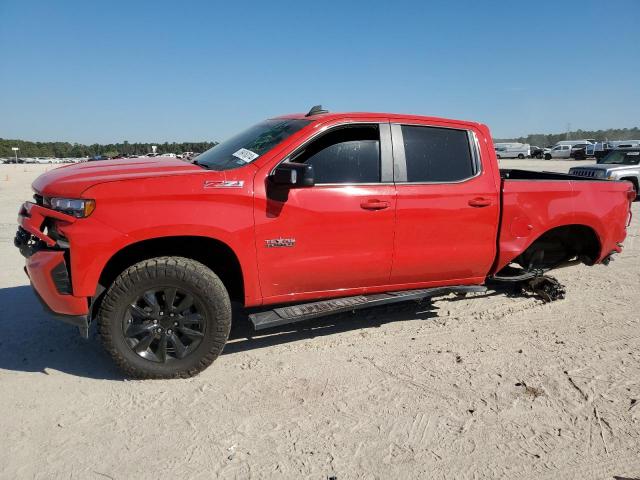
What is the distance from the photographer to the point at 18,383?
336 cm

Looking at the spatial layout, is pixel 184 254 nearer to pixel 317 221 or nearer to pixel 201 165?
pixel 201 165

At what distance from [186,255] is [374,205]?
1535 mm

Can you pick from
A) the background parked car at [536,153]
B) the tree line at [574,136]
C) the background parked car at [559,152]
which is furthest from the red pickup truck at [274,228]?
the tree line at [574,136]

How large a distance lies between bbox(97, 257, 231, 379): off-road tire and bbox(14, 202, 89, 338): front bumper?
0.14 meters

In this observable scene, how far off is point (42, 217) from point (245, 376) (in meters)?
1.80

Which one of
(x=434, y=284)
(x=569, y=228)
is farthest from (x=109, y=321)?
(x=569, y=228)

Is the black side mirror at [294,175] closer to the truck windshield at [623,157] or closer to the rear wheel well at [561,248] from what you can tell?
the rear wheel well at [561,248]

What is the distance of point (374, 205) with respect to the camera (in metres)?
3.79

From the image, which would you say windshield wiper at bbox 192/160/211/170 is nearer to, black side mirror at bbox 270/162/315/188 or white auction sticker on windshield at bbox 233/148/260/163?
white auction sticker on windshield at bbox 233/148/260/163

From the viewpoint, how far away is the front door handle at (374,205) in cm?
377

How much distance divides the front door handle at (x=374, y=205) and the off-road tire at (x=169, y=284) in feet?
4.21

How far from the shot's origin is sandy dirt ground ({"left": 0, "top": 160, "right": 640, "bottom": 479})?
2588 mm

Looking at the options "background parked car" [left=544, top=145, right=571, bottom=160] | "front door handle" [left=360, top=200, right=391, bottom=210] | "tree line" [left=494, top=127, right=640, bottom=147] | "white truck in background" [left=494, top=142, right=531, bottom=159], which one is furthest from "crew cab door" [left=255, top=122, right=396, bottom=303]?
"tree line" [left=494, top=127, right=640, bottom=147]

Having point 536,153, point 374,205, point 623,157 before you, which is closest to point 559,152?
point 536,153
